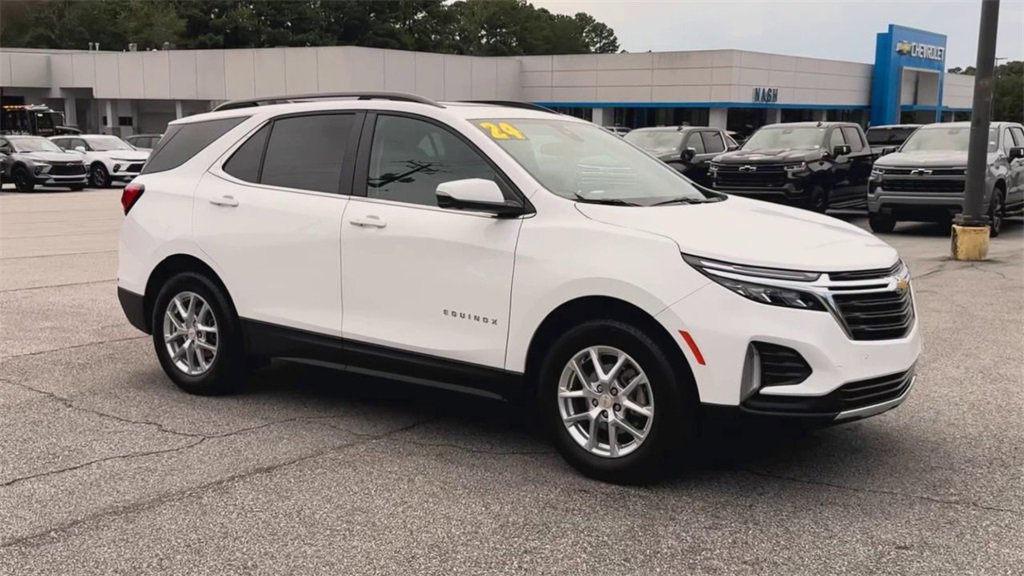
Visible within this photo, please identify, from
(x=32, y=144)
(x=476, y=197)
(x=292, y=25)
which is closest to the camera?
(x=476, y=197)

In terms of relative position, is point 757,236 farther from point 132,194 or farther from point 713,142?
point 713,142

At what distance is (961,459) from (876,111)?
6158 centimetres

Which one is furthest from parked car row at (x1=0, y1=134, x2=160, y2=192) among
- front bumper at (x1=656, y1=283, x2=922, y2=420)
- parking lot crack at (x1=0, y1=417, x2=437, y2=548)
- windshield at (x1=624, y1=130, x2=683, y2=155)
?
front bumper at (x1=656, y1=283, x2=922, y2=420)

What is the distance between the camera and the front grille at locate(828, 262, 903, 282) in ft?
14.5

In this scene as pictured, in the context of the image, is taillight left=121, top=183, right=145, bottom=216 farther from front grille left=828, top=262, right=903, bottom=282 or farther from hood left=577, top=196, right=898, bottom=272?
front grille left=828, top=262, right=903, bottom=282

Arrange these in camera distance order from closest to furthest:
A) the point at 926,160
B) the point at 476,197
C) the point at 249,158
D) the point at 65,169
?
the point at 476,197 < the point at 249,158 < the point at 926,160 < the point at 65,169

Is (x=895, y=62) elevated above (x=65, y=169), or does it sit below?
above

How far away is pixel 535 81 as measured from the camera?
57.6 meters

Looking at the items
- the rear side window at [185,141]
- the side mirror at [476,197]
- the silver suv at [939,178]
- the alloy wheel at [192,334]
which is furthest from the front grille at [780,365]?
the silver suv at [939,178]

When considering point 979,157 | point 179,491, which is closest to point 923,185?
point 979,157

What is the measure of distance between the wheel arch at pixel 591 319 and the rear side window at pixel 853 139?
608 inches

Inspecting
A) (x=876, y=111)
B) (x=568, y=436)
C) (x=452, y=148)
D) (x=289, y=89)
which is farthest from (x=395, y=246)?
(x=876, y=111)

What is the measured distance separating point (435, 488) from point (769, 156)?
46.8 feet

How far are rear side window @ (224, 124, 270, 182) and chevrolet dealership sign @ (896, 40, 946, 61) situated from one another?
6029cm
